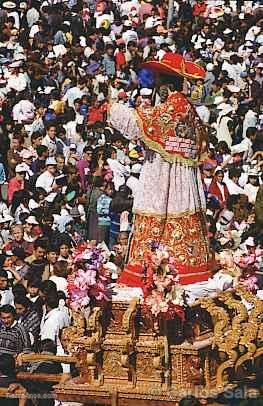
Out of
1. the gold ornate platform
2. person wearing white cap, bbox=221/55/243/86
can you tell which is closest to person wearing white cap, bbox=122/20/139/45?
person wearing white cap, bbox=221/55/243/86

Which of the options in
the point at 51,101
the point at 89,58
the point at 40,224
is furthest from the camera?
the point at 89,58

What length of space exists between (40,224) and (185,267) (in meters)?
4.74

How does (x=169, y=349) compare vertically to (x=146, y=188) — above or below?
below

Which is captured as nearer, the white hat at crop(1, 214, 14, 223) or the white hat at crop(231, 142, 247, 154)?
the white hat at crop(1, 214, 14, 223)

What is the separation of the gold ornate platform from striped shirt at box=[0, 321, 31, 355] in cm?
88

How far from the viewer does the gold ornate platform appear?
33.2ft

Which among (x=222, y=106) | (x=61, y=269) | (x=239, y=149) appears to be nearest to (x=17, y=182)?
(x=239, y=149)

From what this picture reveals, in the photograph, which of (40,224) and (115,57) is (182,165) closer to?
(40,224)

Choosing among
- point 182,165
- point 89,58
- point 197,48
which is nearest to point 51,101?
point 89,58

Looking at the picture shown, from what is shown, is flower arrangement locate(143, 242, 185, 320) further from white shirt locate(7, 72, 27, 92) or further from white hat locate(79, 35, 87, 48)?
white hat locate(79, 35, 87, 48)

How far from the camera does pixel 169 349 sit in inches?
402

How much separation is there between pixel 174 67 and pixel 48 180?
20.2 ft

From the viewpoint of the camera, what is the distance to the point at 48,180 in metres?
17.0

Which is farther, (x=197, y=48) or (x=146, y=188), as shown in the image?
(x=197, y=48)
